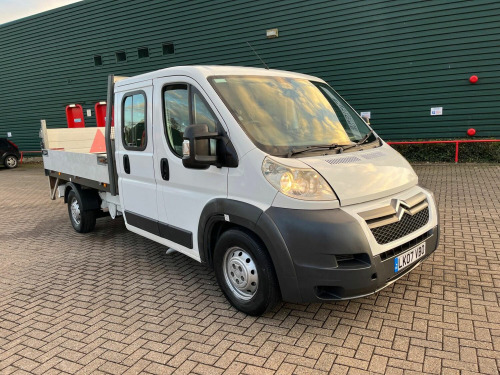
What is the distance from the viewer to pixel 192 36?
541 inches

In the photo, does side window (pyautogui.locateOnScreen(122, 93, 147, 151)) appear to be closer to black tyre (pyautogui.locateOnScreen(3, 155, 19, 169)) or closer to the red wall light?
the red wall light

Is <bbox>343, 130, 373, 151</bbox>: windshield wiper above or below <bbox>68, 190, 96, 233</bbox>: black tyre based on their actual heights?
above

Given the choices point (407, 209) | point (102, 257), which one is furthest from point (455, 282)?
point (102, 257)

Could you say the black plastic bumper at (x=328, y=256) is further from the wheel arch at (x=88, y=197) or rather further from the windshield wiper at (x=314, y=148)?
the wheel arch at (x=88, y=197)

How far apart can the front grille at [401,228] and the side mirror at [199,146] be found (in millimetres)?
1389

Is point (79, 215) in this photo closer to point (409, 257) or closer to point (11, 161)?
point (409, 257)

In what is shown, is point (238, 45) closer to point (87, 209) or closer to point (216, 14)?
point (216, 14)

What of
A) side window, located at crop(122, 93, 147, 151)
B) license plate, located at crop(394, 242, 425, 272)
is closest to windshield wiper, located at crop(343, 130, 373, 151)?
license plate, located at crop(394, 242, 425, 272)

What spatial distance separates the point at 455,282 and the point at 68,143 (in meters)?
6.23

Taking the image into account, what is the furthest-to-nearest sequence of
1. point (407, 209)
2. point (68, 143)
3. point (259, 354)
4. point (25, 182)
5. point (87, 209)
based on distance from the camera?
point (25, 182) < point (68, 143) < point (87, 209) < point (407, 209) < point (259, 354)

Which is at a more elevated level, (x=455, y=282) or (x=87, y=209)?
(x=87, y=209)

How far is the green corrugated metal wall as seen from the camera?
10.5 meters

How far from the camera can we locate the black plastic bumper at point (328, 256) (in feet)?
8.68

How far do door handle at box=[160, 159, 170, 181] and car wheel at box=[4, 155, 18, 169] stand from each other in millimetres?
16084
